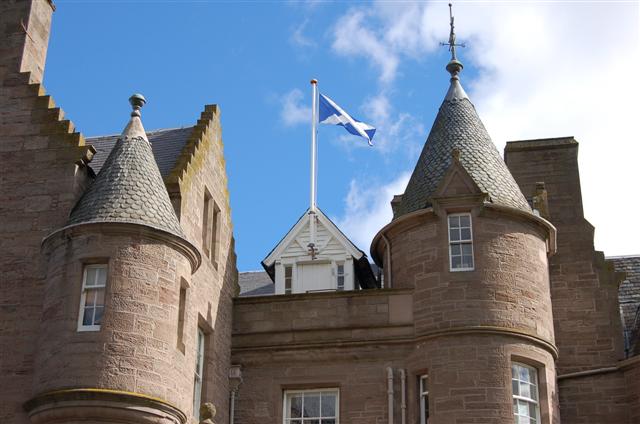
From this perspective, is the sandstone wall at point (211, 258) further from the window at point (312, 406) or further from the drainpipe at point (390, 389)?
A: the drainpipe at point (390, 389)

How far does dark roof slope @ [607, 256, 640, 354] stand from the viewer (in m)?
24.9

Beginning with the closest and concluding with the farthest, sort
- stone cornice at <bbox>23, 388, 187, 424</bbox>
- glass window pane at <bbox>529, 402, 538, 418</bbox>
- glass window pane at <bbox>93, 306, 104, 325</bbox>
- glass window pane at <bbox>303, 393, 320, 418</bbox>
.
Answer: stone cornice at <bbox>23, 388, 187, 424</bbox>
glass window pane at <bbox>93, 306, 104, 325</bbox>
glass window pane at <bbox>529, 402, 538, 418</bbox>
glass window pane at <bbox>303, 393, 320, 418</bbox>

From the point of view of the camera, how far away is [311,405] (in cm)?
2336

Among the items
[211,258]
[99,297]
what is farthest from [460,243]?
[99,297]

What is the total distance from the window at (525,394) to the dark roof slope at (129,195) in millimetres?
7706

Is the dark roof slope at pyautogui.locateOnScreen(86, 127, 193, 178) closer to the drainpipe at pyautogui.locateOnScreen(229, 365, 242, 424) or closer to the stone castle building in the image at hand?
the stone castle building

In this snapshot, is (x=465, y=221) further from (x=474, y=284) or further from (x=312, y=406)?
(x=312, y=406)

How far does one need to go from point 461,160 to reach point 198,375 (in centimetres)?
793

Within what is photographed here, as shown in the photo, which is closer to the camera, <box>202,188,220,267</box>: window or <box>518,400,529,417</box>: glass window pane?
<box>518,400,529,417</box>: glass window pane

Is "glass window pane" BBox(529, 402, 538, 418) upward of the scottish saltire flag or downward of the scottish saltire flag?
downward

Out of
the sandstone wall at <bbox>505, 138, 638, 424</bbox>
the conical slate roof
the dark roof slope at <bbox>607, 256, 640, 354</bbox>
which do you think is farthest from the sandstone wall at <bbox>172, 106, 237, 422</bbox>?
the dark roof slope at <bbox>607, 256, 640, 354</bbox>

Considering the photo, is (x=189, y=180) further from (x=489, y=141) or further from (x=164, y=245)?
(x=489, y=141)

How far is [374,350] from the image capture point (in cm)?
2327

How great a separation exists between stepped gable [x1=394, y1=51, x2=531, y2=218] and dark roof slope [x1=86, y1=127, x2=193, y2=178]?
215 inches
